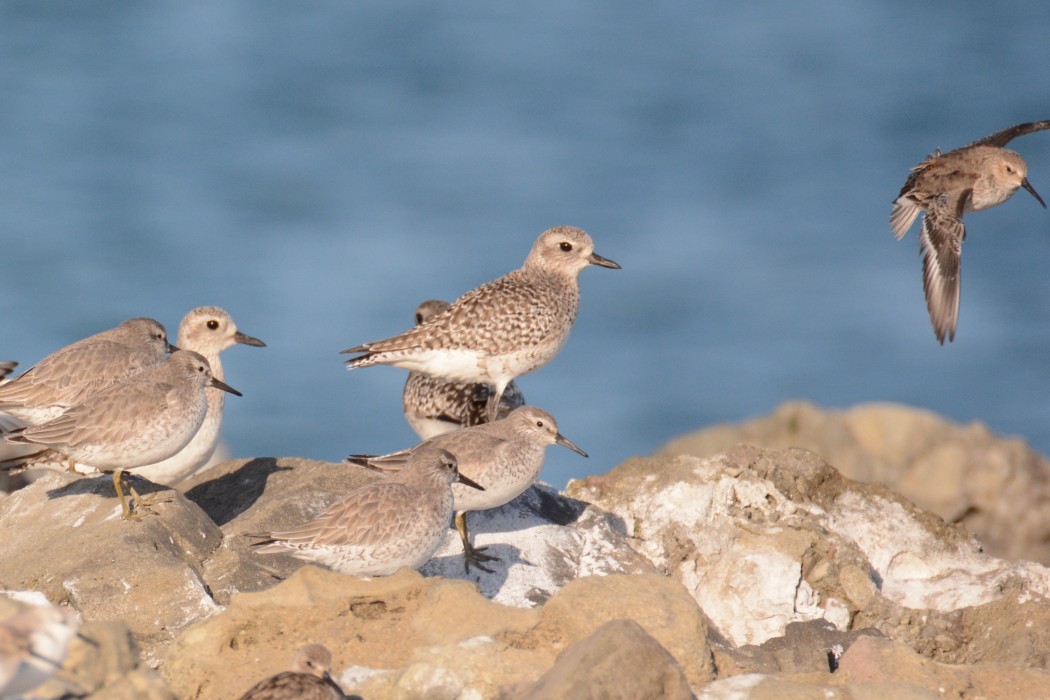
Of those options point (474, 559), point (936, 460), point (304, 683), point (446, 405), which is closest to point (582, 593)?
point (304, 683)

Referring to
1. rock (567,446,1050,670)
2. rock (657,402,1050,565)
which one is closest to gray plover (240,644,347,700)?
rock (567,446,1050,670)

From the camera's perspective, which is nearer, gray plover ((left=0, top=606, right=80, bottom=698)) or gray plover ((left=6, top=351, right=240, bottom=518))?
gray plover ((left=0, top=606, right=80, bottom=698))

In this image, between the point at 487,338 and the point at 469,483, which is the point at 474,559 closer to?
the point at 469,483

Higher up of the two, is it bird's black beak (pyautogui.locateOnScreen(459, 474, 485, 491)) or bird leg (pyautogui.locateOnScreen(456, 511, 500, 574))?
bird's black beak (pyautogui.locateOnScreen(459, 474, 485, 491))

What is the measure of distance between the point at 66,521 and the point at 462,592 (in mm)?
3514

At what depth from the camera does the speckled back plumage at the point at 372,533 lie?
909 cm

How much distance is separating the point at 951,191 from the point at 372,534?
6.55m

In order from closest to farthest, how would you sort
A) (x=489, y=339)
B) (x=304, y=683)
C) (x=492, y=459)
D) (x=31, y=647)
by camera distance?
(x=31, y=647) → (x=304, y=683) → (x=492, y=459) → (x=489, y=339)

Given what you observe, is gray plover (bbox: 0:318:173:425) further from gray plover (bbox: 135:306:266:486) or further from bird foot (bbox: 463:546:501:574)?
bird foot (bbox: 463:546:501:574)

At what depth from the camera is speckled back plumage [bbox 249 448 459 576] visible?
9.09m

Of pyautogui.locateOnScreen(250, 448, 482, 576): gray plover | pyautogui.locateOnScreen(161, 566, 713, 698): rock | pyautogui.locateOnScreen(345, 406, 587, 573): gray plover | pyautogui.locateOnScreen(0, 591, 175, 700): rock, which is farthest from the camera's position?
pyautogui.locateOnScreen(345, 406, 587, 573): gray plover

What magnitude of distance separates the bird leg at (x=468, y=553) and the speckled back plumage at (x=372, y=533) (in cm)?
109

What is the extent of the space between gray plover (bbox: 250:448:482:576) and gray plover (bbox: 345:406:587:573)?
72 centimetres

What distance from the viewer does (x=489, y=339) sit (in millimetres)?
12258
